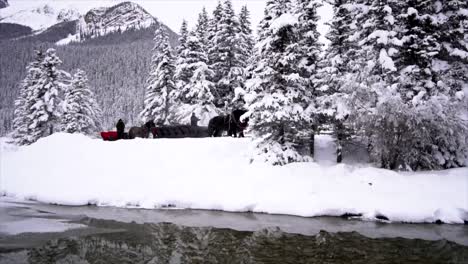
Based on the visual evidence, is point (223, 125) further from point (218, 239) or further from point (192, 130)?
point (218, 239)

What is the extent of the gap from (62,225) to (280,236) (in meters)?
7.10

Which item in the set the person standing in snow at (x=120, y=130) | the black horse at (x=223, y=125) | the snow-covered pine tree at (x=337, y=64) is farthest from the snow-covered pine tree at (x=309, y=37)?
the person standing in snow at (x=120, y=130)

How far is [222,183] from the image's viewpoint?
16125 mm

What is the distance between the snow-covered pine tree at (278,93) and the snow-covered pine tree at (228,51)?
14.2 meters

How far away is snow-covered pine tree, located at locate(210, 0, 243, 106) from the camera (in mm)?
33000

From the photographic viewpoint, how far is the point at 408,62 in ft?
59.6

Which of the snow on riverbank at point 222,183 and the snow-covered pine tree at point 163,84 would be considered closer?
the snow on riverbank at point 222,183

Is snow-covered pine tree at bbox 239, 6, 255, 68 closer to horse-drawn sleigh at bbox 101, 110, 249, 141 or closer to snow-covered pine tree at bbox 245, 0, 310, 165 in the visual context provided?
horse-drawn sleigh at bbox 101, 110, 249, 141

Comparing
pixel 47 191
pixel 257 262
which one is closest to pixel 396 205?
pixel 257 262

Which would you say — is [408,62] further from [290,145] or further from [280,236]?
[280,236]

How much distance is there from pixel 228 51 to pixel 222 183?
1976 cm

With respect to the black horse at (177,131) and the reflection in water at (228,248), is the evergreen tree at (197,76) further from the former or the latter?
the reflection in water at (228,248)

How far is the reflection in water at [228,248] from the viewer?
9.16 meters

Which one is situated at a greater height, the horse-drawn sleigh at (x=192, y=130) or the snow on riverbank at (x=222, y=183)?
the horse-drawn sleigh at (x=192, y=130)
